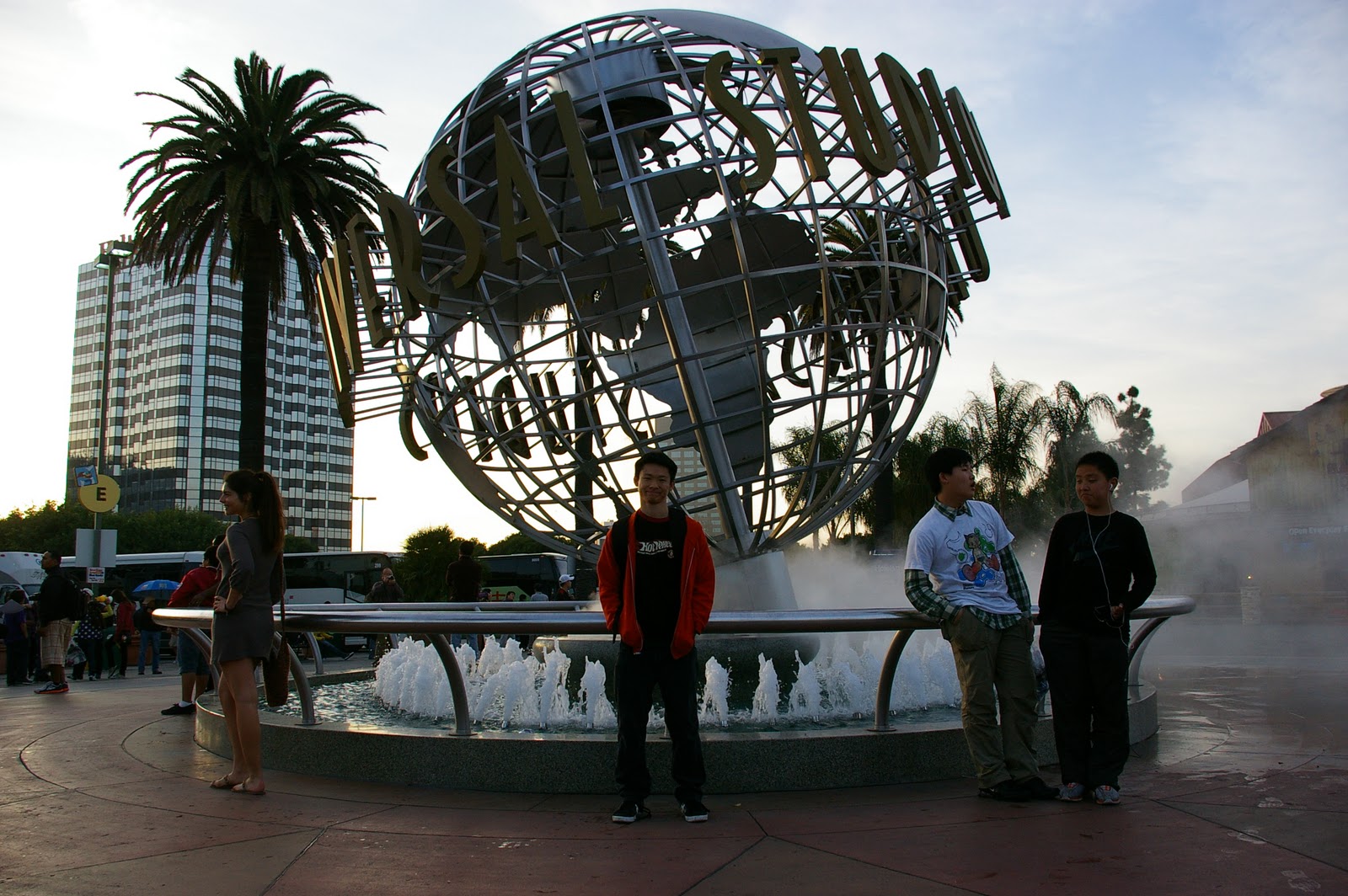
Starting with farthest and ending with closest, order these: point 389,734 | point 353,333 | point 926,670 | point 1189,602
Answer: point 353,333
point 926,670
point 1189,602
point 389,734

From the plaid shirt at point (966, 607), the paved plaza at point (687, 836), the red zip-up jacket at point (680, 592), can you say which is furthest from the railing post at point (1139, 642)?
the red zip-up jacket at point (680, 592)

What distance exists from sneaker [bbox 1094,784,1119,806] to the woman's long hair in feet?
12.0

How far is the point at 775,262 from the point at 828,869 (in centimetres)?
567

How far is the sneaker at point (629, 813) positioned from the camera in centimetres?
400

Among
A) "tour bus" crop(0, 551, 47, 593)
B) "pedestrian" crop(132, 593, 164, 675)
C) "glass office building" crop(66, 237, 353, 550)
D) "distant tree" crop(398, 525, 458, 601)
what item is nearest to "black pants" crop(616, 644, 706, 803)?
"pedestrian" crop(132, 593, 164, 675)

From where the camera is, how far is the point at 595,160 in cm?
790

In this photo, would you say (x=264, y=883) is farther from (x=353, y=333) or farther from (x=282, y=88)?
(x=282, y=88)

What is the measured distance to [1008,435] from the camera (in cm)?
3350

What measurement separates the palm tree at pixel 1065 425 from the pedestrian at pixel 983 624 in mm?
30452

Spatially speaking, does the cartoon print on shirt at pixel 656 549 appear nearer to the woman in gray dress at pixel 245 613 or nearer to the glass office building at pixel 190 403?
the woman in gray dress at pixel 245 613

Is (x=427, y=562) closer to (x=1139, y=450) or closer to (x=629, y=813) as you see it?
(x=629, y=813)

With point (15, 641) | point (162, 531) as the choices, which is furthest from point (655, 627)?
point (162, 531)

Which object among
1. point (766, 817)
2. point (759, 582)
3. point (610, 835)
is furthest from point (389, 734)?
point (759, 582)

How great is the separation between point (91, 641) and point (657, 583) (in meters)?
13.4
